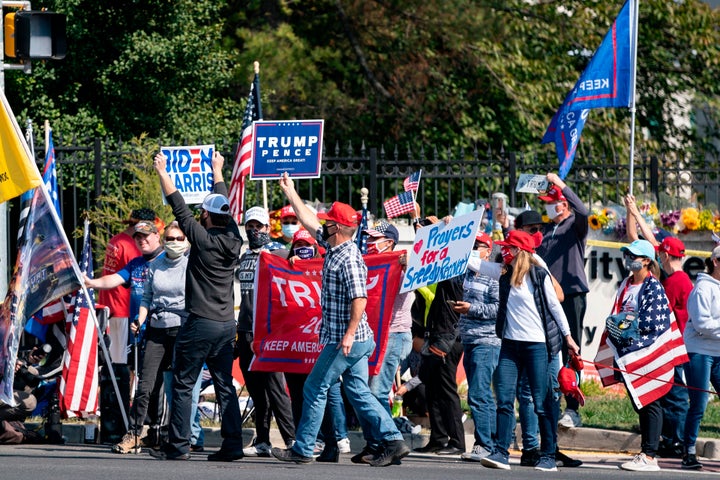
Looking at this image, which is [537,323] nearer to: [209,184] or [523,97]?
[209,184]

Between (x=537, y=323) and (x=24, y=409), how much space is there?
171 inches

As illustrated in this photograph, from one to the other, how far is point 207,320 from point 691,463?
3826 mm

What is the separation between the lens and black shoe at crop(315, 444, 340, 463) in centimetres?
1021

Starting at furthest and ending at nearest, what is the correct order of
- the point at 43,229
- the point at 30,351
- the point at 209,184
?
the point at 209,184 → the point at 30,351 → the point at 43,229

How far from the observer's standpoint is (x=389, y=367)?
35.6ft

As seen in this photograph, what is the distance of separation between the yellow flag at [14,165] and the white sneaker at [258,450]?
264 cm

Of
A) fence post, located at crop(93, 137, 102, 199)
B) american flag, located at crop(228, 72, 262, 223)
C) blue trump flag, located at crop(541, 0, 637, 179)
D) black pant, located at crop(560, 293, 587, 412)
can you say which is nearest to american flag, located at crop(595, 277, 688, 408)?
black pant, located at crop(560, 293, 587, 412)

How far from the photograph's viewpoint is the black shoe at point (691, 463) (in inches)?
408

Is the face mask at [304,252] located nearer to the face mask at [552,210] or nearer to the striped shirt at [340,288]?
the striped shirt at [340,288]

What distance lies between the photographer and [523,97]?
22.1 metres

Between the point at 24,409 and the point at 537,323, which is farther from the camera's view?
the point at 24,409

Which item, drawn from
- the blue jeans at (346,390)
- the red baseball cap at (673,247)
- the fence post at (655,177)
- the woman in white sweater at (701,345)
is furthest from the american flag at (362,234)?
the fence post at (655,177)

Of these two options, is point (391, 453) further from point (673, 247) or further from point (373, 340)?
point (673, 247)

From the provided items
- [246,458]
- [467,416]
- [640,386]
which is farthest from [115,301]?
[640,386]
